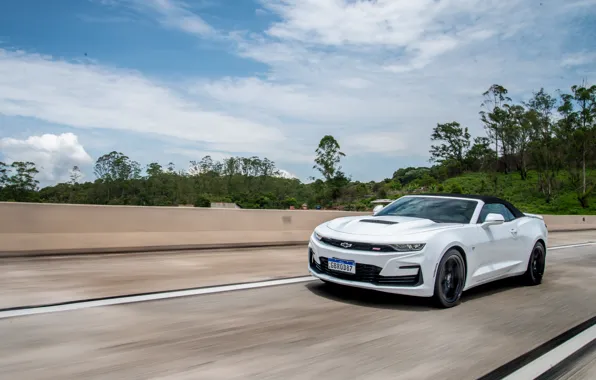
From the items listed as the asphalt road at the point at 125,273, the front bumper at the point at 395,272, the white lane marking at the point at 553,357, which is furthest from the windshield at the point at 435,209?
the white lane marking at the point at 553,357

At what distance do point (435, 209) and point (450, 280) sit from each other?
50.7 inches

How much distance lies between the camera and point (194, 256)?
9.98 meters

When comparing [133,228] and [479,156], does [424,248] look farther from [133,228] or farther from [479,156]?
[479,156]

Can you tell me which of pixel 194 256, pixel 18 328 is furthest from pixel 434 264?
pixel 194 256

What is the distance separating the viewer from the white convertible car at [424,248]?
18.5 feet

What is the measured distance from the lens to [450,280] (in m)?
6.05

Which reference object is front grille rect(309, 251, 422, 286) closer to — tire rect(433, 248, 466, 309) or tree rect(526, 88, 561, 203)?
tire rect(433, 248, 466, 309)

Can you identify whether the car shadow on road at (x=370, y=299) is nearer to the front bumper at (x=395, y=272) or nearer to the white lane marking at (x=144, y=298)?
the front bumper at (x=395, y=272)

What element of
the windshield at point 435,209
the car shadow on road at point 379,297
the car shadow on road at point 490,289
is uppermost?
the windshield at point 435,209

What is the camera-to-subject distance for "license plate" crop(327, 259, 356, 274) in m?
5.73

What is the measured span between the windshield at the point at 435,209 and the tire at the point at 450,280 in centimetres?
70

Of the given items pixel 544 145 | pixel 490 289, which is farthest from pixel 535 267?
pixel 544 145

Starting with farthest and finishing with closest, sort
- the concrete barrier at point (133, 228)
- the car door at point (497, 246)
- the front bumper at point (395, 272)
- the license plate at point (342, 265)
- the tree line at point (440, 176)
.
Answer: the tree line at point (440, 176) < the concrete barrier at point (133, 228) < the car door at point (497, 246) < the license plate at point (342, 265) < the front bumper at point (395, 272)

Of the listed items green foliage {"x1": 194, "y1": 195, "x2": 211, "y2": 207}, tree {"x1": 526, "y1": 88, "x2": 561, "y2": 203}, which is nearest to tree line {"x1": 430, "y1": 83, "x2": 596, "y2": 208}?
tree {"x1": 526, "y1": 88, "x2": 561, "y2": 203}
